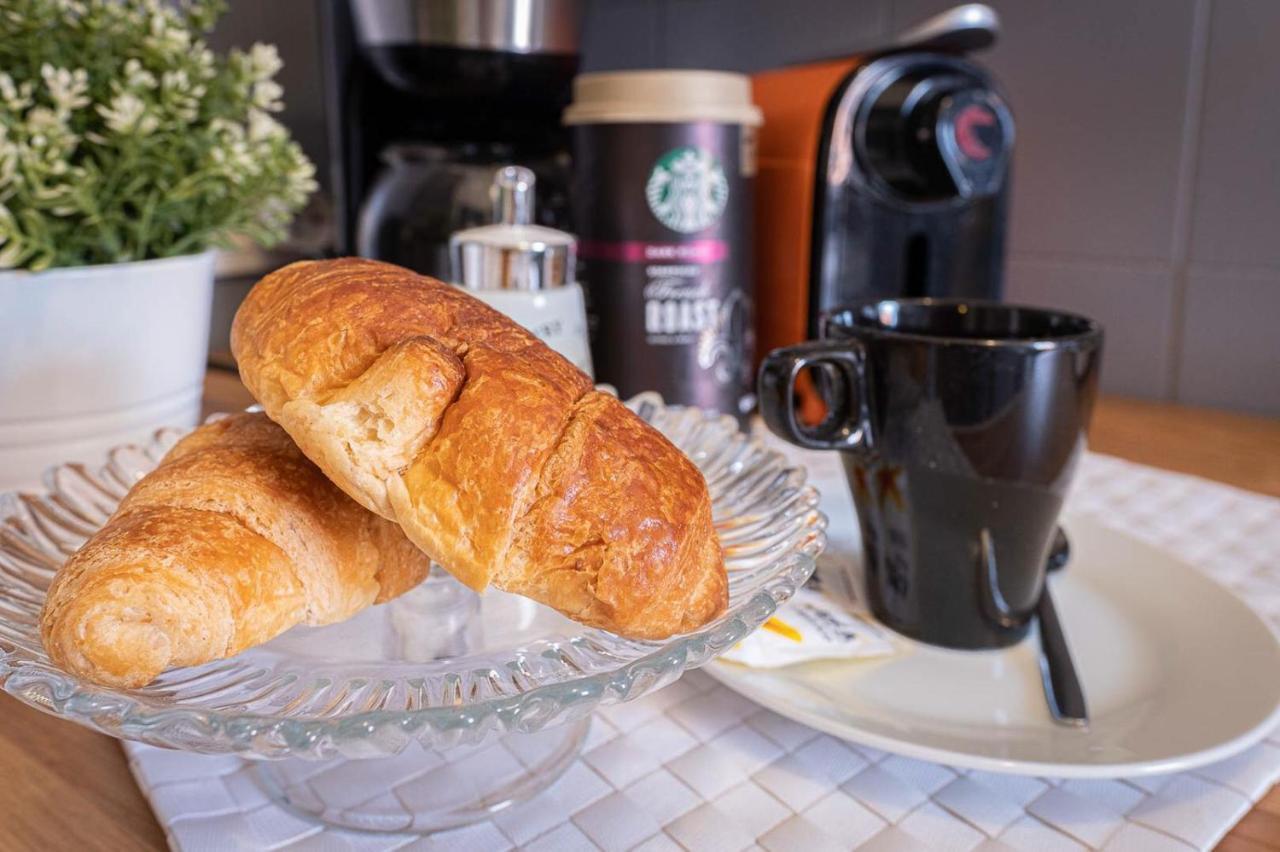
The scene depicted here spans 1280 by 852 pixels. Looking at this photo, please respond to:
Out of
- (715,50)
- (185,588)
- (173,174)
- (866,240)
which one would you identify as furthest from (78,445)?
(715,50)

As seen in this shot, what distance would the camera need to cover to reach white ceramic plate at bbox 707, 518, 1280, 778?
0.36 m

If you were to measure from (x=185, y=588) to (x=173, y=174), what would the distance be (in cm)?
39

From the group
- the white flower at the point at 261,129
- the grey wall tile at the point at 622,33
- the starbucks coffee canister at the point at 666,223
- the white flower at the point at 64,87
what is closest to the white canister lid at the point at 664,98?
the starbucks coffee canister at the point at 666,223

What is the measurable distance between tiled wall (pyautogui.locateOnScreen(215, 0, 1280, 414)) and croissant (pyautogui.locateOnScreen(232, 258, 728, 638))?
0.71 meters

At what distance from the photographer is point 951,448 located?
Answer: 0.44 meters

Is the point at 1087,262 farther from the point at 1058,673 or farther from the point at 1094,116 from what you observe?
the point at 1058,673

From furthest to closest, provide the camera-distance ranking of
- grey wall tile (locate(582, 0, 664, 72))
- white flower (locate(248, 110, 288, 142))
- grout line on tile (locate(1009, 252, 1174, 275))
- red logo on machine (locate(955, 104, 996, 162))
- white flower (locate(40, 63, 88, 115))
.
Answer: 1. grey wall tile (locate(582, 0, 664, 72))
2. grout line on tile (locate(1009, 252, 1174, 275))
3. red logo on machine (locate(955, 104, 996, 162))
4. white flower (locate(248, 110, 288, 142))
5. white flower (locate(40, 63, 88, 115))

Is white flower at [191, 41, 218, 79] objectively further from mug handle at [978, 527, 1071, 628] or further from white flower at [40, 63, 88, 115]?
mug handle at [978, 527, 1071, 628]

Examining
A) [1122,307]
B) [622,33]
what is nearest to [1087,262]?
[1122,307]

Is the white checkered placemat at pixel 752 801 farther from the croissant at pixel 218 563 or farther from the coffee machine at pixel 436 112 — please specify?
the coffee machine at pixel 436 112

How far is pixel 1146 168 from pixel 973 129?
314 millimetres

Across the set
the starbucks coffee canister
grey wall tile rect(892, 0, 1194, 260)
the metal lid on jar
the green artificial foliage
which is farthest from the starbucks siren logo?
grey wall tile rect(892, 0, 1194, 260)

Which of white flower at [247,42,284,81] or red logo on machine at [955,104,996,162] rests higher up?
white flower at [247,42,284,81]

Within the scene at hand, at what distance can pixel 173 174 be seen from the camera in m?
0.59
